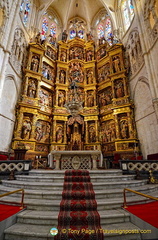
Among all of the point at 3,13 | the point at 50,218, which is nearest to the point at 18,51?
the point at 3,13

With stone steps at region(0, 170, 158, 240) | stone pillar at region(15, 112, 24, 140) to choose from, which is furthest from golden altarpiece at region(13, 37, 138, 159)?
stone steps at region(0, 170, 158, 240)

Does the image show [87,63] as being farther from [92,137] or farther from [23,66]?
[92,137]

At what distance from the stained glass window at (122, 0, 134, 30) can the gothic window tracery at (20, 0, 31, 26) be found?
12549mm

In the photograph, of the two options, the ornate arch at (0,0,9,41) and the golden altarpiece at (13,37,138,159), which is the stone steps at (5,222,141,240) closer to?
the golden altarpiece at (13,37,138,159)

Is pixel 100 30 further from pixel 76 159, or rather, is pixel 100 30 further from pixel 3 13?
pixel 76 159

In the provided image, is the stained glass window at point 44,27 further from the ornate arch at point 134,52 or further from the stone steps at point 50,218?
the stone steps at point 50,218

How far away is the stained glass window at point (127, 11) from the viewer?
1581 centimetres

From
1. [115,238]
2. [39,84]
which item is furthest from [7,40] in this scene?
[115,238]

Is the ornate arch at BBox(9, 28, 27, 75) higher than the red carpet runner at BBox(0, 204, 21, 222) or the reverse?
higher

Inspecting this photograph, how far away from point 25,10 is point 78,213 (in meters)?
21.5

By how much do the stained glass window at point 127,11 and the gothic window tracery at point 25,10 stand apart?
12.5 m

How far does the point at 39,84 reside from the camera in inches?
601

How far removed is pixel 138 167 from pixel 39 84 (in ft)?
43.4

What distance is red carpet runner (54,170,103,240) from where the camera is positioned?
8.82 feet
